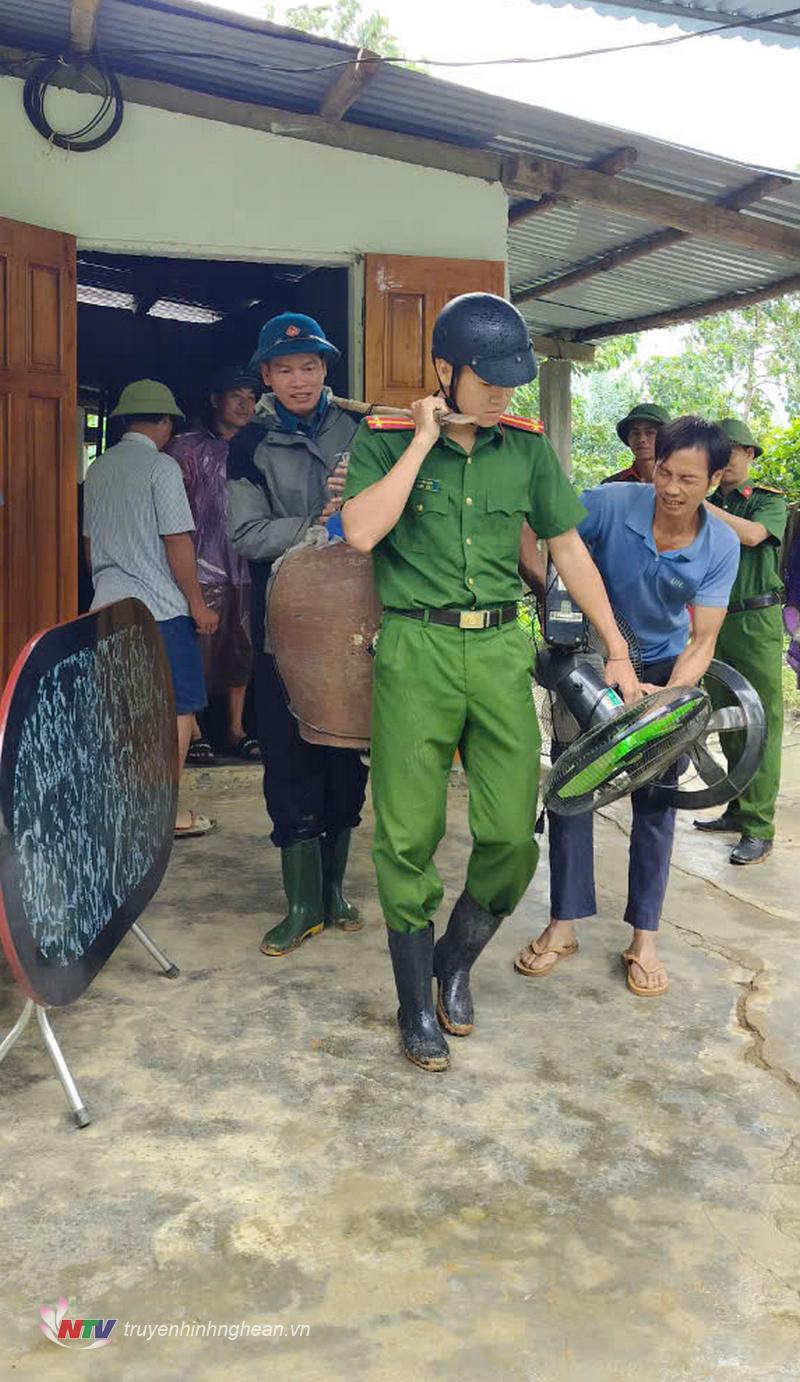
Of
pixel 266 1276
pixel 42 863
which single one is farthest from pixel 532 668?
pixel 266 1276

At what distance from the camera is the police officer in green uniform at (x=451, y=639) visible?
2.75 m

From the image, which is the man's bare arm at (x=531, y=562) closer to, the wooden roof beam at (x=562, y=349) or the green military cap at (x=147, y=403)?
the green military cap at (x=147, y=403)

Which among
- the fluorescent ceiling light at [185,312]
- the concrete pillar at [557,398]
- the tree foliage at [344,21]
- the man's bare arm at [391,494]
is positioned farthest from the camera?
the tree foliage at [344,21]

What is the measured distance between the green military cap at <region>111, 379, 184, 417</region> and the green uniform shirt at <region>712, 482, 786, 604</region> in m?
2.18

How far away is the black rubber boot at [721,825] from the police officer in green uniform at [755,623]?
0.79ft

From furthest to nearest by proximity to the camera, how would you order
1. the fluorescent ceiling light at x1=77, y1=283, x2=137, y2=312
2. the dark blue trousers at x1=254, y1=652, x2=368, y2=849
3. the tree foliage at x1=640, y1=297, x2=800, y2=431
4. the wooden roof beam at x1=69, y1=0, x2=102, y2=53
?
1. the tree foliage at x1=640, y1=297, x2=800, y2=431
2. the fluorescent ceiling light at x1=77, y1=283, x2=137, y2=312
3. the wooden roof beam at x1=69, y1=0, x2=102, y2=53
4. the dark blue trousers at x1=254, y1=652, x2=368, y2=849

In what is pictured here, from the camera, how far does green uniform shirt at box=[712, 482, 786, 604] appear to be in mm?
4703

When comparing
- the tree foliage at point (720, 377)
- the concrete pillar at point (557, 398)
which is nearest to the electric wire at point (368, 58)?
the concrete pillar at point (557, 398)

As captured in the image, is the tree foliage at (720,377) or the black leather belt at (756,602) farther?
the tree foliage at (720,377)

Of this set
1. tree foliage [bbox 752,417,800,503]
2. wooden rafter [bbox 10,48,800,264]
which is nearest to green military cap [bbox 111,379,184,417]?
wooden rafter [bbox 10,48,800,264]

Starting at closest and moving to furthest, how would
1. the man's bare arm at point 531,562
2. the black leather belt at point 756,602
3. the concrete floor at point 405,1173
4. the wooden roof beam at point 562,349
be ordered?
the concrete floor at point 405,1173, the man's bare arm at point 531,562, the black leather belt at point 756,602, the wooden roof beam at point 562,349

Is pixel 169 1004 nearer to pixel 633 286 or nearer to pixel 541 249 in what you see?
pixel 541 249

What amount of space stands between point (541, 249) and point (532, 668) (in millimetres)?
4808

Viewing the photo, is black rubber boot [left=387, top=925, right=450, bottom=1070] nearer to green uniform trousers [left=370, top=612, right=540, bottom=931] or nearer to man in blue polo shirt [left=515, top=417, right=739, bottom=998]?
green uniform trousers [left=370, top=612, right=540, bottom=931]
